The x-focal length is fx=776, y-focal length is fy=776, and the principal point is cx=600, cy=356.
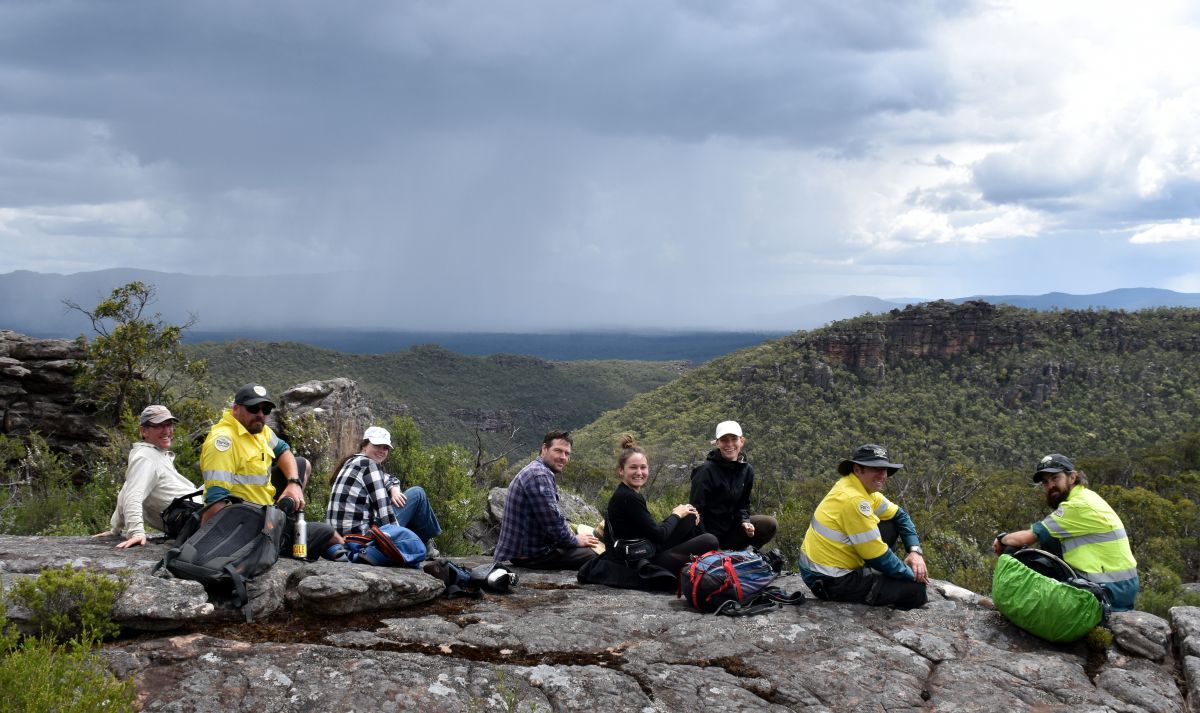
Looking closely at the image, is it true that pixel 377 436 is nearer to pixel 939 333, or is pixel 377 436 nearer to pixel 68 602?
pixel 68 602

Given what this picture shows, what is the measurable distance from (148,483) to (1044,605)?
7848 mm

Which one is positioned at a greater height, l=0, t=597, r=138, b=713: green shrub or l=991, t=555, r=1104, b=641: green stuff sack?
l=0, t=597, r=138, b=713: green shrub

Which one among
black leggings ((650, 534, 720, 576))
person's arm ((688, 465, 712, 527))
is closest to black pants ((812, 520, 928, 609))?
black leggings ((650, 534, 720, 576))

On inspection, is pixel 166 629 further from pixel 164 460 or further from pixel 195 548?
pixel 164 460

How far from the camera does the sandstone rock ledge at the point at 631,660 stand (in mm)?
4836

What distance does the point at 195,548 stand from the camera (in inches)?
246

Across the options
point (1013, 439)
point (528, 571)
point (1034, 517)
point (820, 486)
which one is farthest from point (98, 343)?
point (1013, 439)

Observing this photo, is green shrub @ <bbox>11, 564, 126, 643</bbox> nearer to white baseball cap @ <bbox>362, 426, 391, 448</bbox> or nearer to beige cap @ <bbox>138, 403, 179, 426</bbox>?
beige cap @ <bbox>138, 403, 179, 426</bbox>

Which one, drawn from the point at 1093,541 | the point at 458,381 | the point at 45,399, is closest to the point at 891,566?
the point at 1093,541

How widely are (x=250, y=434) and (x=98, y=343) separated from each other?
48.7 feet

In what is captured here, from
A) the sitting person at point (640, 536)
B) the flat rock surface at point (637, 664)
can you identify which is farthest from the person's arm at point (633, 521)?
the flat rock surface at point (637, 664)

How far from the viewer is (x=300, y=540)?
23.8 feet

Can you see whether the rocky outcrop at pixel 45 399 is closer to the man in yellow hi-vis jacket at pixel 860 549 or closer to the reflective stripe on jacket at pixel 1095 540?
the man in yellow hi-vis jacket at pixel 860 549

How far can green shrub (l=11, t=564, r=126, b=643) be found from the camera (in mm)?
5145
